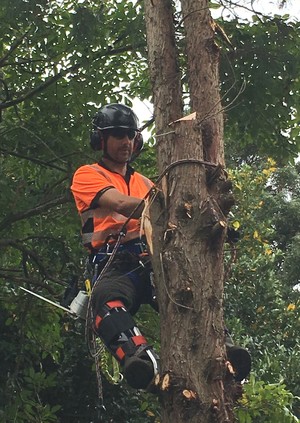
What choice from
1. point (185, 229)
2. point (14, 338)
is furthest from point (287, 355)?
point (185, 229)

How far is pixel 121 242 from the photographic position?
12.1 feet

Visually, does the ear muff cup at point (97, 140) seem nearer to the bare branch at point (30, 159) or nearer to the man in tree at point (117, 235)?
the man in tree at point (117, 235)

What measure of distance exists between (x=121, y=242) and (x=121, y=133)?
558mm

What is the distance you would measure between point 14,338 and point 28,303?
1.57m

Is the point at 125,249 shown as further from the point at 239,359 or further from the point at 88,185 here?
the point at 239,359

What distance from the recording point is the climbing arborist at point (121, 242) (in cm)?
326

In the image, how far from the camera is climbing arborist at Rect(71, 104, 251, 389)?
3263 millimetres

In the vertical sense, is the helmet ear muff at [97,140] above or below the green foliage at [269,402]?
above

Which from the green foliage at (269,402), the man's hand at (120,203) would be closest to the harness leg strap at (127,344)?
the man's hand at (120,203)

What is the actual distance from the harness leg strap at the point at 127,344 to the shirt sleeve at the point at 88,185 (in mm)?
552

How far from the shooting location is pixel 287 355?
39.4 feet

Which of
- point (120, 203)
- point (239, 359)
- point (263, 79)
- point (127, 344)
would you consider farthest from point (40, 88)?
point (239, 359)

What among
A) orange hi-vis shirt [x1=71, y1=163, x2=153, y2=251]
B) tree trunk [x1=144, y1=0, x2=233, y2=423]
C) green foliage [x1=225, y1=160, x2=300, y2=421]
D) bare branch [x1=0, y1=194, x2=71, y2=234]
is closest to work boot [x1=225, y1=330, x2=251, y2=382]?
tree trunk [x1=144, y1=0, x2=233, y2=423]

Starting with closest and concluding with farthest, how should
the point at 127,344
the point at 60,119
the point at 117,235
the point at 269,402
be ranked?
the point at 127,344, the point at 117,235, the point at 269,402, the point at 60,119
